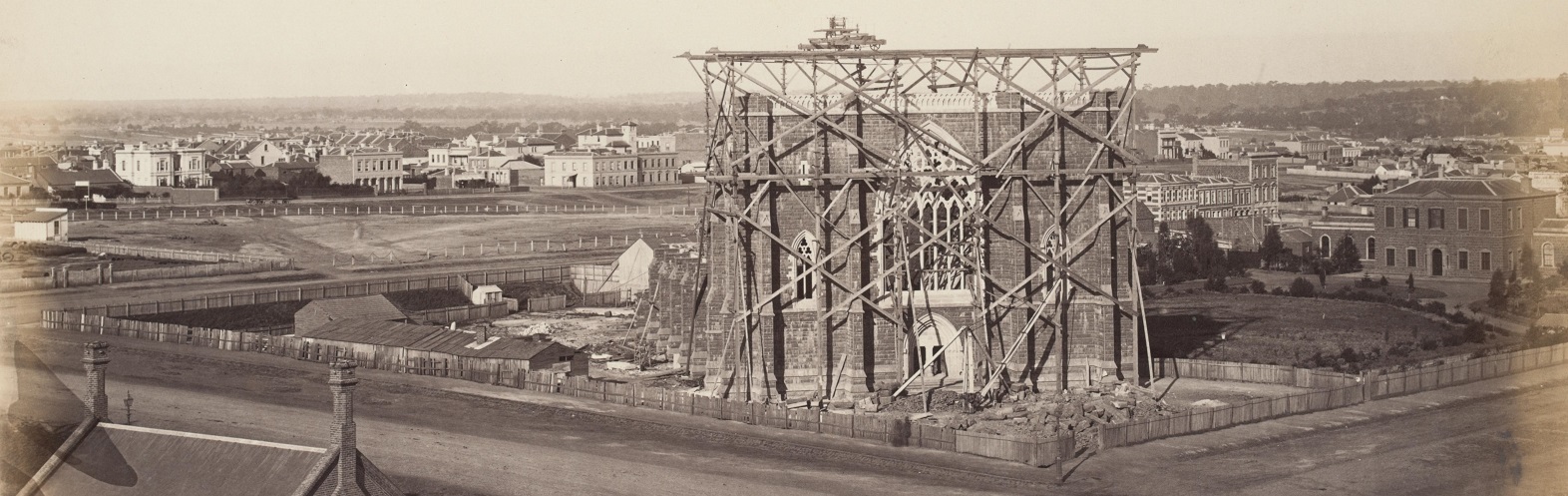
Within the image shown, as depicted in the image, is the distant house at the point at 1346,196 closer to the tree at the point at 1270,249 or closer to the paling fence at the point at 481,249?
the tree at the point at 1270,249

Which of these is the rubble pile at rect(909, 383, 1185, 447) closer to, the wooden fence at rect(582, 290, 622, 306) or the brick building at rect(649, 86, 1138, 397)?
the brick building at rect(649, 86, 1138, 397)

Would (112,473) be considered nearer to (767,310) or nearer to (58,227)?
(767,310)

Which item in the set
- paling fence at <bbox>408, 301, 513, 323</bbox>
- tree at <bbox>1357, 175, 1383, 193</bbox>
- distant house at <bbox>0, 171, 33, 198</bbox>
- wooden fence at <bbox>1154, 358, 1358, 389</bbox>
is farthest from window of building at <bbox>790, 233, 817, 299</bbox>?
tree at <bbox>1357, 175, 1383, 193</bbox>

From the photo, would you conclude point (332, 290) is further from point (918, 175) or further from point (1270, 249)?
point (1270, 249)

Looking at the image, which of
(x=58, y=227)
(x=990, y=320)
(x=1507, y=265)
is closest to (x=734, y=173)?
(x=990, y=320)

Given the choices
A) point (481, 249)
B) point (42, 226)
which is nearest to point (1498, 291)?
point (481, 249)

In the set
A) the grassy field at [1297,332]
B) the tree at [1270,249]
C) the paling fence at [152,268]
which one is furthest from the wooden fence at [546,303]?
the tree at [1270,249]

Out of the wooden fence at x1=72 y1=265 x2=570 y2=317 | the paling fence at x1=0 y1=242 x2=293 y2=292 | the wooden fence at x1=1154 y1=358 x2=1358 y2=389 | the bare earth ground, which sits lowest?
the bare earth ground
